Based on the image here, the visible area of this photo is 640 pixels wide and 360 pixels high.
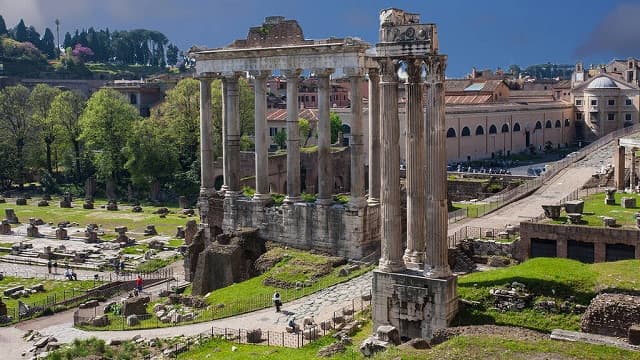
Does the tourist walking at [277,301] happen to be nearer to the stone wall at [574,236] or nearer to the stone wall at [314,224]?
the stone wall at [314,224]

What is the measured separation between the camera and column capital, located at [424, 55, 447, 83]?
24.9 metres

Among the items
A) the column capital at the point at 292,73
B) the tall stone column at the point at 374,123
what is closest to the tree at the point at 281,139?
the column capital at the point at 292,73

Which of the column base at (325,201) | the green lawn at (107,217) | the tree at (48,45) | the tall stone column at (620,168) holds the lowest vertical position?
the green lawn at (107,217)

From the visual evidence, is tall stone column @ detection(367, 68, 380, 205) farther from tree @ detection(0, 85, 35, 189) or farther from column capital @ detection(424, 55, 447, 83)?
tree @ detection(0, 85, 35, 189)

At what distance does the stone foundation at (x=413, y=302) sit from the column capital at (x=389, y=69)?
6339mm

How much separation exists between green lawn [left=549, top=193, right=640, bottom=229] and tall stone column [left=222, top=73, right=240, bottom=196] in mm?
16339

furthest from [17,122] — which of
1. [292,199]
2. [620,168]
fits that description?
[620,168]

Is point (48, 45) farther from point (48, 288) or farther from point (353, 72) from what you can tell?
point (353, 72)

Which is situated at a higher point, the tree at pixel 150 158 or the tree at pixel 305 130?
the tree at pixel 305 130

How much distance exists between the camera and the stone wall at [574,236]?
35.2 m

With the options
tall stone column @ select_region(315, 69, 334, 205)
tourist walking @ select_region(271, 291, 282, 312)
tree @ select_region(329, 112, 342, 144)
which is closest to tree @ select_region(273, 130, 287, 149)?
tree @ select_region(329, 112, 342, 144)

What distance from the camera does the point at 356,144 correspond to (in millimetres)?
37562

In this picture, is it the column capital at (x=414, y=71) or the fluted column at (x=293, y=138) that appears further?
the fluted column at (x=293, y=138)

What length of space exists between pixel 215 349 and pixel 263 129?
622 inches
